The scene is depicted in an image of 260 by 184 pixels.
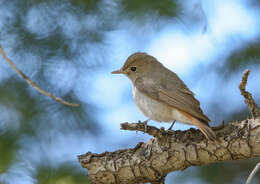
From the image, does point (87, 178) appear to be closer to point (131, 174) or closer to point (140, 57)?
point (131, 174)

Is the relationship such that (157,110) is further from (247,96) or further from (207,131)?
(247,96)

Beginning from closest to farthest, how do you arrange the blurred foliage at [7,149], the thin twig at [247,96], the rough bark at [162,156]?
1. the thin twig at [247,96]
2. the blurred foliage at [7,149]
3. the rough bark at [162,156]

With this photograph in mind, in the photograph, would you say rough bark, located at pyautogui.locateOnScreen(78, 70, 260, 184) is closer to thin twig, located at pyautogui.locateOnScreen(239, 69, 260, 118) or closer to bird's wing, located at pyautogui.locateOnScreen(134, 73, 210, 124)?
thin twig, located at pyautogui.locateOnScreen(239, 69, 260, 118)

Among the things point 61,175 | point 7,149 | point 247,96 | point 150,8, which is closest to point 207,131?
point 247,96

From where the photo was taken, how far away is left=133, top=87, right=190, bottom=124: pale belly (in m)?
4.32

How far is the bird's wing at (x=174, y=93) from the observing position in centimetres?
394

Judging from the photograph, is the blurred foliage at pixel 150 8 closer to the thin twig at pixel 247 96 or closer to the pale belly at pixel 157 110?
the pale belly at pixel 157 110

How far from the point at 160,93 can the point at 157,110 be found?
0.20 meters

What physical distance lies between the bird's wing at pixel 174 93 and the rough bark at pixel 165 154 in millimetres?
276

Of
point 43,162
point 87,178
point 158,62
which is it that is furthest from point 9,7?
point 158,62

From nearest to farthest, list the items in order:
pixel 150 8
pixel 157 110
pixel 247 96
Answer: pixel 247 96, pixel 150 8, pixel 157 110

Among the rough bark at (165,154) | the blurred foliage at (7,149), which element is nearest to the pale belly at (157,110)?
the rough bark at (165,154)

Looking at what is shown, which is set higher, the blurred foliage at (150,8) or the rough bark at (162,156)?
the blurred foliage at (150,8)

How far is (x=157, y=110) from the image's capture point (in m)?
4.39
